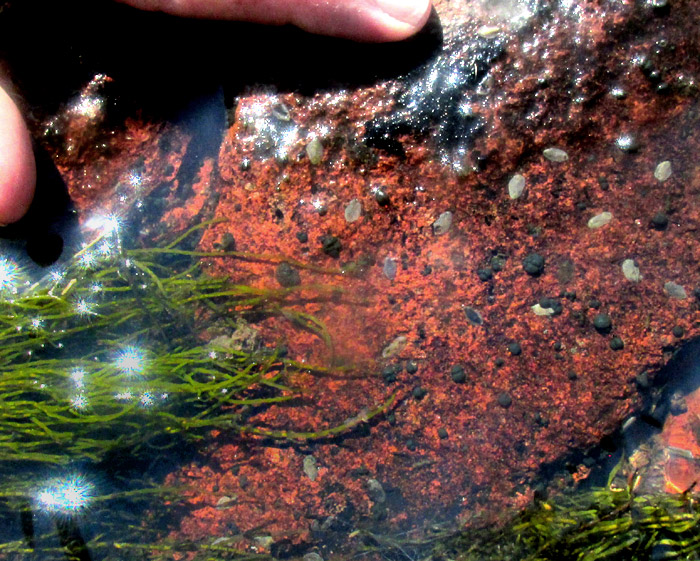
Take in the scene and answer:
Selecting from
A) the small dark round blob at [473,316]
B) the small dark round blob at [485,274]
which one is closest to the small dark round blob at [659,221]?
the small dark round blob at [485,274]

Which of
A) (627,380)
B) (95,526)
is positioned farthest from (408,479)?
(95,526)

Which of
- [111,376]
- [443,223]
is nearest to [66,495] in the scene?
[111,376]

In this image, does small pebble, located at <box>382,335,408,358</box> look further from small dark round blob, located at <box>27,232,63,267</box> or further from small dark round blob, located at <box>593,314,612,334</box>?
small dark round blob, located at <box>27,232,63,267</box>

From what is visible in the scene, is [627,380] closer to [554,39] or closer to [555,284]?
[555,284]

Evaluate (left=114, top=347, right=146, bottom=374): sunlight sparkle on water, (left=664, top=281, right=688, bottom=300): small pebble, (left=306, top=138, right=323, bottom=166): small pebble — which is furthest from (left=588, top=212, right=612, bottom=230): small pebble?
(left=114, top=347, right=146, bottom=374): sunlight sparkle on water

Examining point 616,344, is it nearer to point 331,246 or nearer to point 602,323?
point 602,323

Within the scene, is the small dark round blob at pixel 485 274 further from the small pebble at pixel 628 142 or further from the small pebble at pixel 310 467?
the small pebble at pixel 310 467

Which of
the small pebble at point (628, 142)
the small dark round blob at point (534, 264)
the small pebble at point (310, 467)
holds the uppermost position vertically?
the small pebble at point (628, 142)
